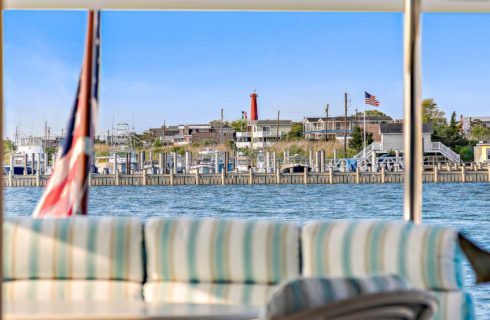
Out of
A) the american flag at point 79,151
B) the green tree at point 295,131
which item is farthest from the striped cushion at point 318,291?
the green tree at point 295,131

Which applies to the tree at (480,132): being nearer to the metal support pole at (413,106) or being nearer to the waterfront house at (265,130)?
the waterfront house at (265,130)

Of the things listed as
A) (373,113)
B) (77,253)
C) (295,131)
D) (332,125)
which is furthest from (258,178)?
(77,253)

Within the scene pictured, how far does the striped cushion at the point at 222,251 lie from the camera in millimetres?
2439

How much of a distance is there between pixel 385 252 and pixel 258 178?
2737cm

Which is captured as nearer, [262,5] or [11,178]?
[262,5]

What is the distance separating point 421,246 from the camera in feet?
7.66

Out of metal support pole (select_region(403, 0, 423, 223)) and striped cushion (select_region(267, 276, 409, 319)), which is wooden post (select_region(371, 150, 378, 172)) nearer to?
metal support pole (select_region(403, 0, 423, 223))

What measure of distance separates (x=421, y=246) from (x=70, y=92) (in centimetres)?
2723

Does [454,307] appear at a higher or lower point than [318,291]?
lower

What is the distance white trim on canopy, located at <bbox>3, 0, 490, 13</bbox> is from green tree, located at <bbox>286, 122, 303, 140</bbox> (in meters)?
25.1

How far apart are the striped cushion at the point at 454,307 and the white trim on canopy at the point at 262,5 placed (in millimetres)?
1395

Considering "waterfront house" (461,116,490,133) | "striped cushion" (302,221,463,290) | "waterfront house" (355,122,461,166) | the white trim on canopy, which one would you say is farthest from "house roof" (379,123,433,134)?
"striped cushion" (302,221,463,290)

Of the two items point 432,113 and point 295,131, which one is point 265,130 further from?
point 432,113

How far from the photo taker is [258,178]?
97.5 ft
